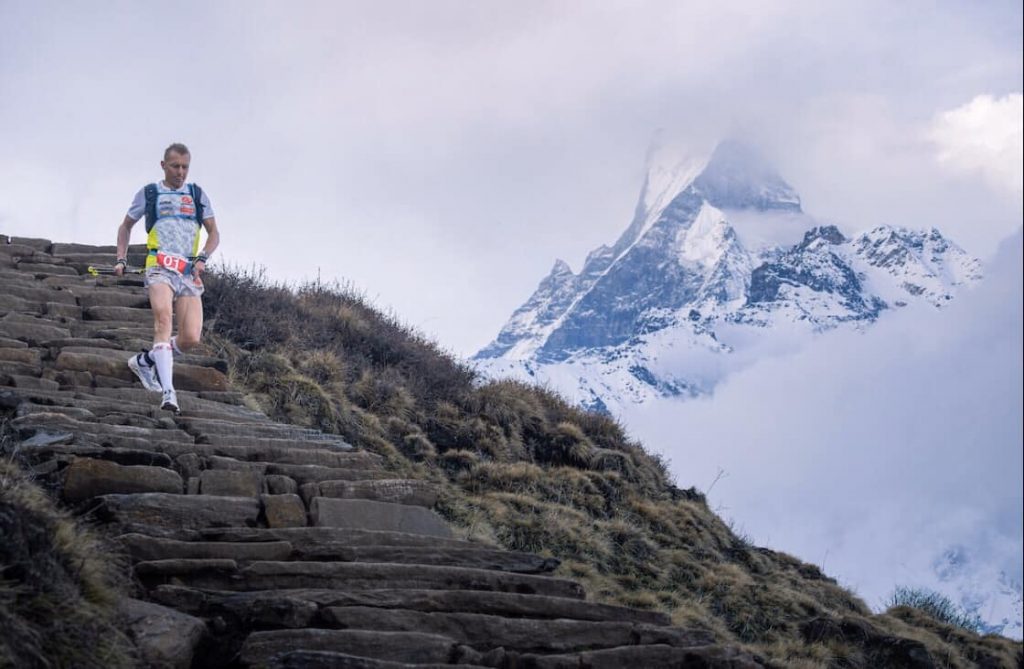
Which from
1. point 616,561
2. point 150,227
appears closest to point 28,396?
point 150,227

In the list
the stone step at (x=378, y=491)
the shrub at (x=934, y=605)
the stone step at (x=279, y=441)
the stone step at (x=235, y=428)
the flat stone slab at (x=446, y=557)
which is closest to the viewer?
the flat stone slab at (x=446, y=557)

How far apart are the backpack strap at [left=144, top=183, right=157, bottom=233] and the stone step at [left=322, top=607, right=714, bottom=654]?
4.71 meters

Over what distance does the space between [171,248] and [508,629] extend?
189 inches

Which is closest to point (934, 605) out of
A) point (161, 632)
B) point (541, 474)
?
point (541, 474)

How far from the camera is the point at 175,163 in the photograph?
9383mm

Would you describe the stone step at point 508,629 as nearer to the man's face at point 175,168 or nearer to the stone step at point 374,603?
the stone step at point 374,603

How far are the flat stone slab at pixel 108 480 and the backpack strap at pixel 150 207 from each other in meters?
2.86

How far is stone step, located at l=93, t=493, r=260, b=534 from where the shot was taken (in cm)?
655

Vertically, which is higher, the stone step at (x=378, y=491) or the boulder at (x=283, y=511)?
the stone step at (x=378, y=491)

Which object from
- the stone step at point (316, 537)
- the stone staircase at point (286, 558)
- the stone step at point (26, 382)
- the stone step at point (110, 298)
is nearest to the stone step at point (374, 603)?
the stone staircase at point (286, 558)

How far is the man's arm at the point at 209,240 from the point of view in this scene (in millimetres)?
9500

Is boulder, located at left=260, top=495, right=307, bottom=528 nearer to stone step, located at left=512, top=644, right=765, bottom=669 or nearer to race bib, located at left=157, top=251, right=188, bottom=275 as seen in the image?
stone step, located at left=512, top=644, right=765, bottom=669

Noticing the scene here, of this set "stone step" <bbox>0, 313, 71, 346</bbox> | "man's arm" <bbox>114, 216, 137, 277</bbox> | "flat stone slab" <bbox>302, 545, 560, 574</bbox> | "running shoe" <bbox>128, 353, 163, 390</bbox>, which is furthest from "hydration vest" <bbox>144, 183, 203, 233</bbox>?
"flat stone slab" <bbox>302, 545, 560, 574</bbox>

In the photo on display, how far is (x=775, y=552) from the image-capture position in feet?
52.3
